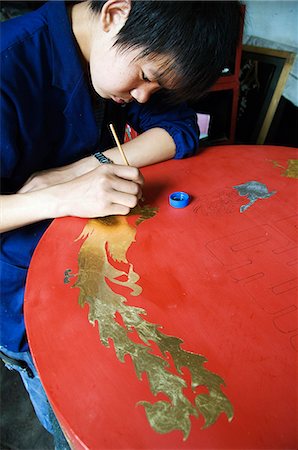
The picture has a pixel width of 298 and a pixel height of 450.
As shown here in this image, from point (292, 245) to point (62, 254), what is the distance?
471 mm

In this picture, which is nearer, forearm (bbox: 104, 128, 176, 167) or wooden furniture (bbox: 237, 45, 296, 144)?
forearm (bbox: 104, 128, 176, 167)

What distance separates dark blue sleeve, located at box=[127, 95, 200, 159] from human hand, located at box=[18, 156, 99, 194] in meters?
0.24

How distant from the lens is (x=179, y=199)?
80cm

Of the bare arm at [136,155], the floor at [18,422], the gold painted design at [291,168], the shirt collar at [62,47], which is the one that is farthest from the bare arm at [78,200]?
the floor at [18,422]

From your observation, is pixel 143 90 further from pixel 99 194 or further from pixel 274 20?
pixel 274 20

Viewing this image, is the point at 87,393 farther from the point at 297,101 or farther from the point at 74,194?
the point at 297,101

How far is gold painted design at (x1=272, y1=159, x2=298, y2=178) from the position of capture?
0.89 meters

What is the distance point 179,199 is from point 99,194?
201mm

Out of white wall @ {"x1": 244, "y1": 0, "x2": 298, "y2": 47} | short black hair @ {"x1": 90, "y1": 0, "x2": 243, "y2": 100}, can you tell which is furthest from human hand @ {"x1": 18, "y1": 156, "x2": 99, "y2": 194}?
white wall @ {"x1": 244, "y1": 0, "x2": 298, "y2": 47}

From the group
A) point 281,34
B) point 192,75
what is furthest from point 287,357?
point 281,34

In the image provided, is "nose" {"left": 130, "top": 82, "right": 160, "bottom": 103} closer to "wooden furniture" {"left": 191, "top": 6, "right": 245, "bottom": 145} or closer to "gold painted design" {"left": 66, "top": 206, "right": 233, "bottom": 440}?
"gold painted design" {"left": 66, "top": 206, "right": 233, "bottom": 440}

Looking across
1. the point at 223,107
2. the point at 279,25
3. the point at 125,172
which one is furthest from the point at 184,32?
the point at 279,25

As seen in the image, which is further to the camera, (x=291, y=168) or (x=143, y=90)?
(x=291, y=168)

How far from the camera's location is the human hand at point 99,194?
0.72 m
